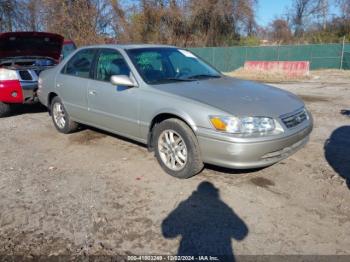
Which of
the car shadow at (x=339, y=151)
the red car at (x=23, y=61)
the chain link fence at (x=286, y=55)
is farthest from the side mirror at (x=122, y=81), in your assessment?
the chain link fence at (x=286, y=55)

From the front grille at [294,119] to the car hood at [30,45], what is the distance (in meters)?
6.49

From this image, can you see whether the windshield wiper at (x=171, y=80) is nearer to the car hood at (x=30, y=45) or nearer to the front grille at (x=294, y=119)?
the front grille at (x=294, y=119)

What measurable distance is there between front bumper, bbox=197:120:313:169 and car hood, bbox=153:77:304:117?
0.31 meters

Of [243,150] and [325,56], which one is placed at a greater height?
[325,56]

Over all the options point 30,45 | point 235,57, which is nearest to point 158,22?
point 235,57

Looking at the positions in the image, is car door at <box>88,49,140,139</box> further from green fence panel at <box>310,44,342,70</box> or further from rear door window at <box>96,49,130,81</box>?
green fence panel at <box>310,44,342,70</box>

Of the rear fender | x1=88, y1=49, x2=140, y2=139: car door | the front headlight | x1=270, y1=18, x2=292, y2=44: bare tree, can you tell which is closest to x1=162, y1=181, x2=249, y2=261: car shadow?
the front headlight

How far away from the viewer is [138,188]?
399cm

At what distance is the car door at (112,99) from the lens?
4637 mm

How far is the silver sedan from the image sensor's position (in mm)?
3709

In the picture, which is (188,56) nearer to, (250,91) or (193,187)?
(250,91)

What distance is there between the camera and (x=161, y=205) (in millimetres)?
3566

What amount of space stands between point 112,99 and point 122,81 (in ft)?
1.68

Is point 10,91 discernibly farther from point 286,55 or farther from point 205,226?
point 286,55
